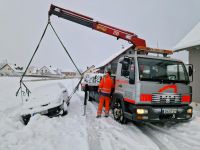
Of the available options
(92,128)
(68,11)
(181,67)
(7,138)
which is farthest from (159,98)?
(68,11)

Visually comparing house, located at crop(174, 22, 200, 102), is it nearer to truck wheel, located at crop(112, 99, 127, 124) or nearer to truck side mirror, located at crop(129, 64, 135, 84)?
truck wheel, located at crop(112, 99, 127, 124)

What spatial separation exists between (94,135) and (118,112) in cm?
196

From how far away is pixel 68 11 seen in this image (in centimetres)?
1061

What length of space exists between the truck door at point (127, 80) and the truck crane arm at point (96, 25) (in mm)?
2018

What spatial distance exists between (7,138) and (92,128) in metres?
2.54

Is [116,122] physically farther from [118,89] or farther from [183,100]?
[183,100]

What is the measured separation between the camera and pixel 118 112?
8266mm

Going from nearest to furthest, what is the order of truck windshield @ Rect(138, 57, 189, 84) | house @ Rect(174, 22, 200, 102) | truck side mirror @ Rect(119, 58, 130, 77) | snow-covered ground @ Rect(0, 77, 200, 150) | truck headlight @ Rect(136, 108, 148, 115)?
snow-covered ground @ Rect(0, 77, 200, 150) → truck headlight @ Rect(136, 108, 148, 115) → truck windshield @ Rect(138, 57, 189, 84) → truck side mirror @ Rect(119, 58, 130, 77) → house @ Rect(174, 22, 200, 102)

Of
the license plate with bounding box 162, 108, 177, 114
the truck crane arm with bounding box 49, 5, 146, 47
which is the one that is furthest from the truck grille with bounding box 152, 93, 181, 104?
the truck crane arm with bounding box 49, 5, 146, 47

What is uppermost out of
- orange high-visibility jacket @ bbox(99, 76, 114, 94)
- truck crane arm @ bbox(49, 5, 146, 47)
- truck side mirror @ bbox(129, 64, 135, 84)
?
truck crane arm @ bbox(49, 5, 146, 47)

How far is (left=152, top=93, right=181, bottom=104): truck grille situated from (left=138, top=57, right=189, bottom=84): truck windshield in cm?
42

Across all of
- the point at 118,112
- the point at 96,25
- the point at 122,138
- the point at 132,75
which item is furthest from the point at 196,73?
the point at 122,138

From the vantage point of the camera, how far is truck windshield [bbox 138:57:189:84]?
7090 mm

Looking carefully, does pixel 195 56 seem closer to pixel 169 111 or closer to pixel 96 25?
pixel 96 25
